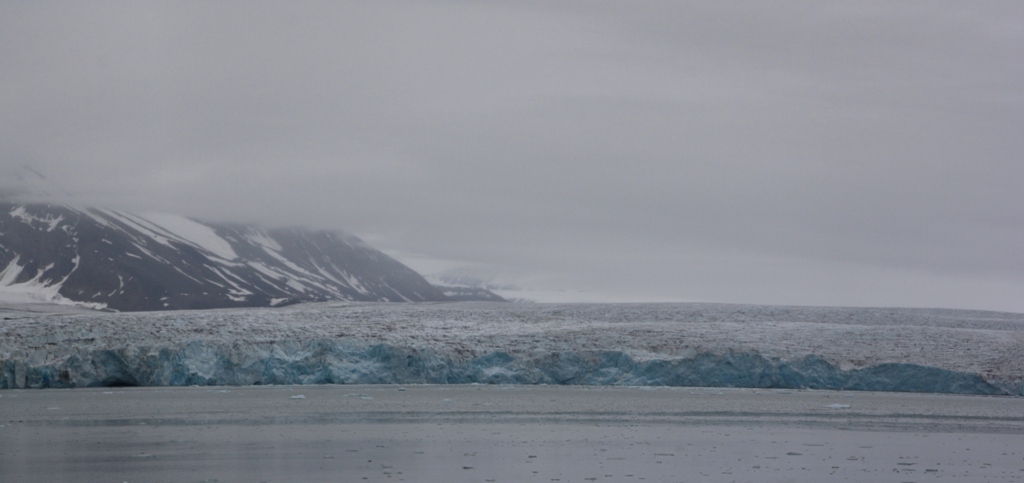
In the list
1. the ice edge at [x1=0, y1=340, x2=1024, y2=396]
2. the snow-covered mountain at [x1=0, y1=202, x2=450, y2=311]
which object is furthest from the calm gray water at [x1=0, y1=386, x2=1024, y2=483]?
the snow-covered mountain at [x1=0, y1=202, x2=450, y2=311]

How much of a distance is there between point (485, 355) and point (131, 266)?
422 ft

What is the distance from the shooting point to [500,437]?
1560 centimetres

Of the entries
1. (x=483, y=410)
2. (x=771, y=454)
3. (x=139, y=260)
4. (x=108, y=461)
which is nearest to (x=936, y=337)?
(x=483, y=410)

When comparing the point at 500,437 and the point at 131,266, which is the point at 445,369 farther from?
the point at 131,266

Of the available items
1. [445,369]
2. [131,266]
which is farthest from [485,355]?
[131,266]

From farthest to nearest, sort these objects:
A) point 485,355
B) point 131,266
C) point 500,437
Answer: point 131,266 → point 485,355 → point 500,437

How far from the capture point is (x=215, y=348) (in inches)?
1062

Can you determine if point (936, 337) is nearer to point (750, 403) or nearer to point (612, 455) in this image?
point (750, 403)

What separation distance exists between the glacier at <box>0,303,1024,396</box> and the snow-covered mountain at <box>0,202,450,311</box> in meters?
108

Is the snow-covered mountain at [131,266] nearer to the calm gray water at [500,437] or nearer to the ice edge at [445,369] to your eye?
the ice edge at [445,369]

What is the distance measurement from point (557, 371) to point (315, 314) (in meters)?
10.2

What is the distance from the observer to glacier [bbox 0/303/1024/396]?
26.7 metres

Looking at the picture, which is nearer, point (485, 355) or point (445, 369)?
point (485, 355)

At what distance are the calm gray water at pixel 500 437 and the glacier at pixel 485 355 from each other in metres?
1.52
